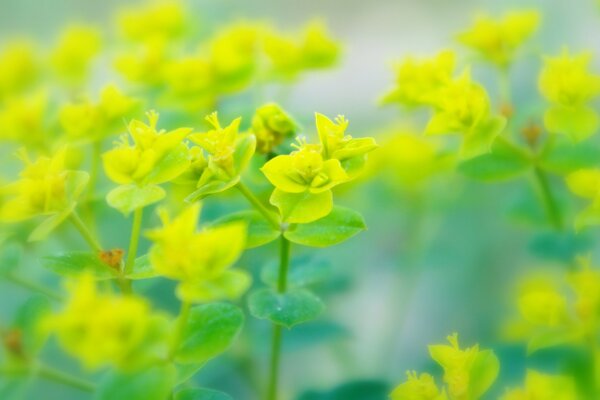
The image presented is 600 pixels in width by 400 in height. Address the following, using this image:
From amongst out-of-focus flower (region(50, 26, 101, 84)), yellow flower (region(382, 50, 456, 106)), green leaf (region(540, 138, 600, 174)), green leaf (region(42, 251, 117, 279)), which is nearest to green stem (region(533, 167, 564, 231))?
green leaf (region(540, 138, 600, 174))

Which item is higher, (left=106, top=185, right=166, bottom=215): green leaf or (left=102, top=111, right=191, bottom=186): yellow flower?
(left=102, top=111, right=191, bottom=186): yellow flower

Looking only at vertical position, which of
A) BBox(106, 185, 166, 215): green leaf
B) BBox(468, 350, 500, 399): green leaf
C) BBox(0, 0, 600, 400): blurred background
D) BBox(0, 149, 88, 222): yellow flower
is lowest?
BBox(0, 0, 600, 400): blurred background

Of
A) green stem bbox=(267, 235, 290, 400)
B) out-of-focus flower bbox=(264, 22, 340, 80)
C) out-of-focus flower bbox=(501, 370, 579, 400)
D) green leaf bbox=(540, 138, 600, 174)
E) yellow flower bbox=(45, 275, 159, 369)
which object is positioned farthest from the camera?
out-of-focus flower bbox=(264, 22, 340, 80)

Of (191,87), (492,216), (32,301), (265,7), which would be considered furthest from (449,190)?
(265,7)

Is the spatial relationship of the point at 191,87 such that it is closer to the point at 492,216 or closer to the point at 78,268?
the point at 78,268

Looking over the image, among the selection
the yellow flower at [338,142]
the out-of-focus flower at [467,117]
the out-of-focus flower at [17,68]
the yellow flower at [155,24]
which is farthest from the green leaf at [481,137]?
the out-of-focus flower at [17,68]

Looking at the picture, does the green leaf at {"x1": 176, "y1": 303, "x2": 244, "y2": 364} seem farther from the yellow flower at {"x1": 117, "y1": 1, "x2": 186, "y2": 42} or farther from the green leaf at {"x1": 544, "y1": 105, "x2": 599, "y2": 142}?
the yellow flower at {"x1": 117, "y1": 1, "x2": 186, "y2": 42}

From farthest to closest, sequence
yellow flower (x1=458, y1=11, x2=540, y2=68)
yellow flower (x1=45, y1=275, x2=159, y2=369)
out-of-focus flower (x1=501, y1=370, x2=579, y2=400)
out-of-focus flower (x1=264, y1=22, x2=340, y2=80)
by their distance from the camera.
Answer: out-of-focus flower (x1=264, y1=22, x2=340, y2=80) < yellow flower (x1=458, y1=11, x2=540, y2=68) < out-of-focus flower (x1=501, y1=370, x2=579, y2=400) < yellow flower (x1=45, y1=275, x2=159, y2=369)
